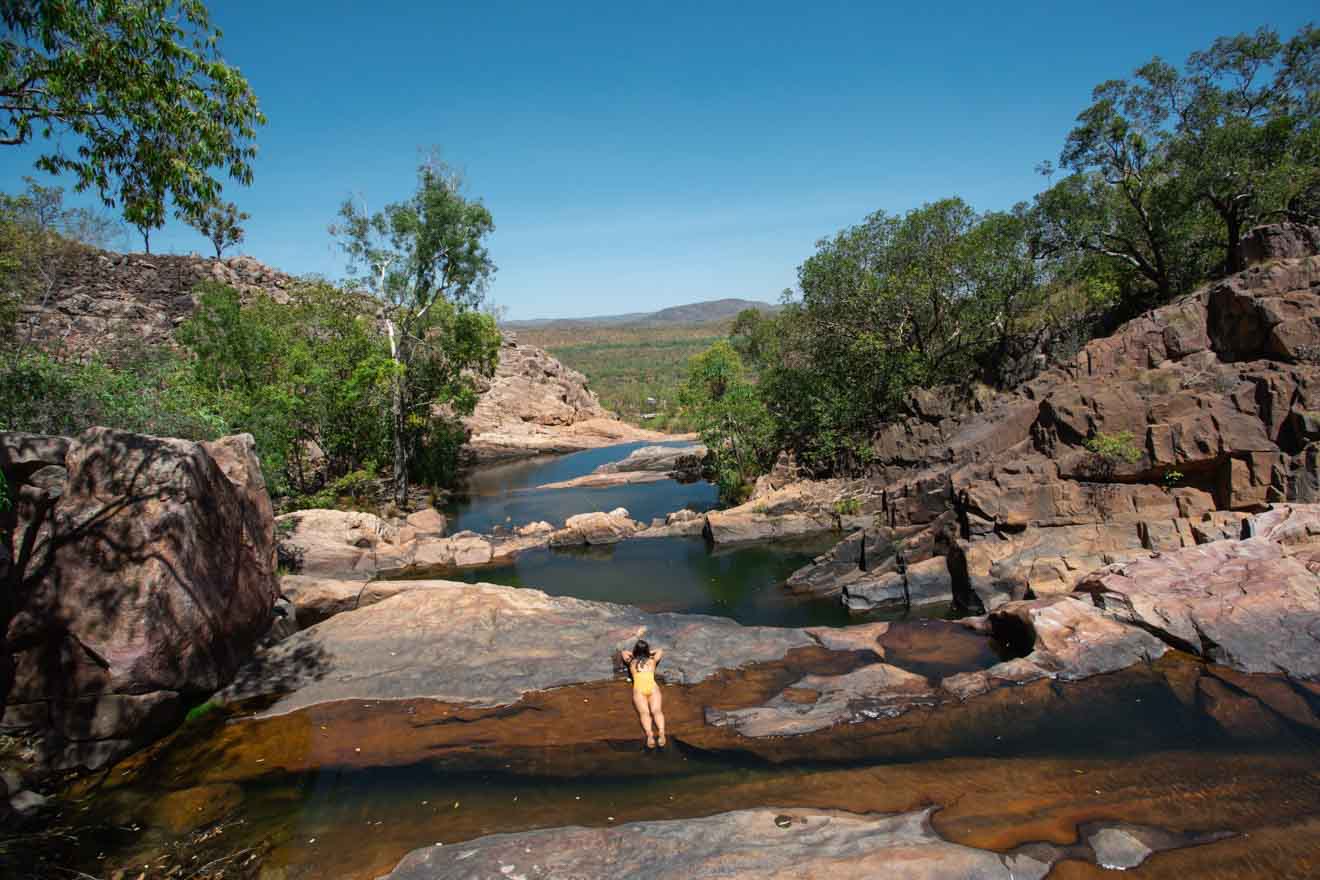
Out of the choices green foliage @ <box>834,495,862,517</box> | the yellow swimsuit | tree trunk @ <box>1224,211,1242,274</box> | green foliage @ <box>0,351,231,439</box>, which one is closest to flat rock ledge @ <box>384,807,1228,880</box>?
the yellow swimsuit

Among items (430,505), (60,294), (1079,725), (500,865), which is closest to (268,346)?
(430,505)

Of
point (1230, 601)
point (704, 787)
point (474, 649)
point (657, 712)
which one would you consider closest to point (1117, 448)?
point (1230, 601)

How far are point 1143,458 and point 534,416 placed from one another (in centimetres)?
4306

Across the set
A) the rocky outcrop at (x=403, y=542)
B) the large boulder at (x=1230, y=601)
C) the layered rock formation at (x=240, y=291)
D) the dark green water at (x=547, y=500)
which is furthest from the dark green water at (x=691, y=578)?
the layered rock formation at (x=240, y=291)

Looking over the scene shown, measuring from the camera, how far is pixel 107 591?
9.62 metres

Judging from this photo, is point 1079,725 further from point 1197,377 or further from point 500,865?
point 1197,377

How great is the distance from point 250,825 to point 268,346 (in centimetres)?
2614

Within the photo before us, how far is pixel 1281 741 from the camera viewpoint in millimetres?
8984

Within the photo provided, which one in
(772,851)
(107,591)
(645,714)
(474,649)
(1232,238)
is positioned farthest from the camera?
(1232,238)

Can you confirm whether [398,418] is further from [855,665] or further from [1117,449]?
[1117,449]

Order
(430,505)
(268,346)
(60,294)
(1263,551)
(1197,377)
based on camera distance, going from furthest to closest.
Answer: (60,294)
(430,505)
(268,346)
(1197,377)
(1263,551)

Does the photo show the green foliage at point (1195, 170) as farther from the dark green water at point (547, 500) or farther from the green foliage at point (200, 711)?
the green foliage at point (200, 711)

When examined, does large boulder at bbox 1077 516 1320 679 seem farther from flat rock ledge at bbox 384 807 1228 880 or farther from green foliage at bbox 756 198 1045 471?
green foliage at bbox 756 198 1045 471

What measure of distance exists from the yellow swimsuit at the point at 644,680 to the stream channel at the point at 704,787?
0.79m
